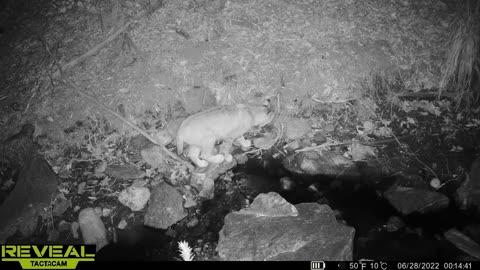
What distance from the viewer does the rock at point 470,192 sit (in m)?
3.89

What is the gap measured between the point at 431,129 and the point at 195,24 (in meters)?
4.93

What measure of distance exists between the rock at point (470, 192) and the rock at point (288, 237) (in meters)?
1.78

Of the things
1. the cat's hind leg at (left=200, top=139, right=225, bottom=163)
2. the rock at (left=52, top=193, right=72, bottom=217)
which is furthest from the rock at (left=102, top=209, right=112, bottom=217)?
the cat's hind leg at (left=200, top=139, right=225, bottom=163)

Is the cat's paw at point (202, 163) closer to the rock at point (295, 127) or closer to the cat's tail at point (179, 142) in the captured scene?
the cat's tail at point (179, 142)

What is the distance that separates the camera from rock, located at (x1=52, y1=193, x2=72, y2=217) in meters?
4.41

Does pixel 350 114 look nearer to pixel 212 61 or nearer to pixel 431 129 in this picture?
pixel 431 129

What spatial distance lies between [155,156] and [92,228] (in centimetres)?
143

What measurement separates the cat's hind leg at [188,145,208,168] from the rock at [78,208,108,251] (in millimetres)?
1664

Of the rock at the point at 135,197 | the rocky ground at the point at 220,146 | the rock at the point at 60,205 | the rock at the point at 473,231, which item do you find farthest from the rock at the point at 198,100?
the rock at the point at 473,231

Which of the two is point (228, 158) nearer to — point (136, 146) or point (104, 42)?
point (136, 146)

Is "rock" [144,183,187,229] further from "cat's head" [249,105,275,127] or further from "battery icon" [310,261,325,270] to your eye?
"battery icon" [310,261,325,270]

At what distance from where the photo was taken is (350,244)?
350 centimetres

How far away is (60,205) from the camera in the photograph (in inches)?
176

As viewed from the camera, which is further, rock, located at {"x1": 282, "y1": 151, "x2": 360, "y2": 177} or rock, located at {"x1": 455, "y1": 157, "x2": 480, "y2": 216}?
rock, located at {"x1": 282, "y1": 151, "x2": 360, "y2": 177}
